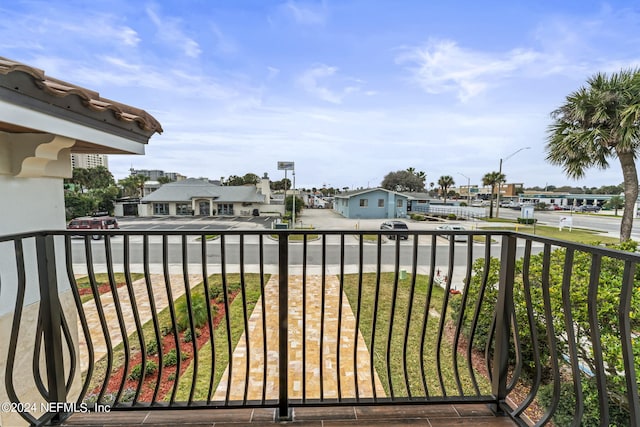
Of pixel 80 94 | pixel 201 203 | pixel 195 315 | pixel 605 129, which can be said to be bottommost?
pixel 195 315

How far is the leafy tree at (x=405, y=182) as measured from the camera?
133 ft

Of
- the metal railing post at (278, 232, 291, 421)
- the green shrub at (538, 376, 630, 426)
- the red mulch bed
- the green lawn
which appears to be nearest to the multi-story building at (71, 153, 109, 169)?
the metal railing post at (278, 232, 291, 421)

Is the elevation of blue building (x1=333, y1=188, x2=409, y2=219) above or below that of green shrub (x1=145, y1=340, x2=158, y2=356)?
above

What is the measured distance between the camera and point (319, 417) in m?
1.39

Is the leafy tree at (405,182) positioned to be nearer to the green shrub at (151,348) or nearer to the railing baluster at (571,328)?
the green shrub at (151,348)

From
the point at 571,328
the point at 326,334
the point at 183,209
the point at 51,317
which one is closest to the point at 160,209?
the point at 183,209

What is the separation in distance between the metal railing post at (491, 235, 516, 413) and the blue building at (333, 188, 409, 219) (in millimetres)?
22905

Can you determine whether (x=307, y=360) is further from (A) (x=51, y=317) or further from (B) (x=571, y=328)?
(B) (x=571, y=328)

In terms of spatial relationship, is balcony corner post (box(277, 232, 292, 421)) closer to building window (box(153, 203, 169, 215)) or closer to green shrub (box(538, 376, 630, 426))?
green shrub (box(538, 376, 630, 426))

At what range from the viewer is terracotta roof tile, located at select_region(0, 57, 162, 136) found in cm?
93

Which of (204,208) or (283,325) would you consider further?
(204,208)

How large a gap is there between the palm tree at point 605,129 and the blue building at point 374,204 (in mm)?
17089

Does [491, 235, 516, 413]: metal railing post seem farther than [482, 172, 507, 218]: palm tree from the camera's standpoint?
No

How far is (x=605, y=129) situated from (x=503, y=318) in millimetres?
8172
